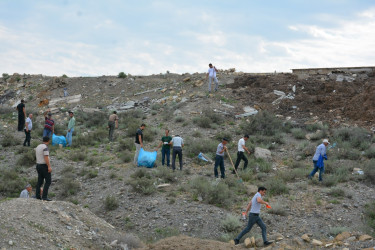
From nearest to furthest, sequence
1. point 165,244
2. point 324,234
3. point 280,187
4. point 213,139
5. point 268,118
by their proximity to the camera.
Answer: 1. point 165,244
2. point 324,234
3. point 280,187
4. point 213,139
5. point 268,118

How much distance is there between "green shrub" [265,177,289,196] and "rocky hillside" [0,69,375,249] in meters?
0.03

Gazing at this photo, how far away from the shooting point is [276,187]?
11.6 metres

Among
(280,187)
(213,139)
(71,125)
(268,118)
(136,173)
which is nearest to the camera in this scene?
(280,187)

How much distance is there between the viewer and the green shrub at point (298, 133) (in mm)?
17281

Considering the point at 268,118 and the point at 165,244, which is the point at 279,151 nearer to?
the point at 268,118

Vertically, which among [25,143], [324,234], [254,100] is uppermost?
[254,100]

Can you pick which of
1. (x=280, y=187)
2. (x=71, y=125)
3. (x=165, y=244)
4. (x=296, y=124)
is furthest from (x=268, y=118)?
(x=165, y=244)

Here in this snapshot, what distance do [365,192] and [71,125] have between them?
11.5 m

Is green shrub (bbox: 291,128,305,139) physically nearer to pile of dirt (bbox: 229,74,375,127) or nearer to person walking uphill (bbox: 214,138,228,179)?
pile of dirt (bbox: 229,74,375,127)

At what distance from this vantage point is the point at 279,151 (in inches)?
634

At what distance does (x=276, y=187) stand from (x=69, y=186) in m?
6.69

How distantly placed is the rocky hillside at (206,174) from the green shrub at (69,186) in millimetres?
33

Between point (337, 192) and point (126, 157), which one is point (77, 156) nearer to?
point (126, 157)

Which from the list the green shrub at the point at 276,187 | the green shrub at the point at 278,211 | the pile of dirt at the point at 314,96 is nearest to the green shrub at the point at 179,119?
the pile of dirt at the point at 314,96
